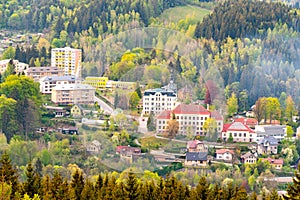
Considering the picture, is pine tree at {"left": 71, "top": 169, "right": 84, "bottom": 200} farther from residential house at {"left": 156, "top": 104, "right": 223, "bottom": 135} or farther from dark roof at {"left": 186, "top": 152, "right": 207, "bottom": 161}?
dark roof at {"left": 186, "top": 152, "right": 207, "bottom": 161}

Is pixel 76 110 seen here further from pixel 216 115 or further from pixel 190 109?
pixel 190 109

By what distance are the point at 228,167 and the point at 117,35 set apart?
50.0 feet

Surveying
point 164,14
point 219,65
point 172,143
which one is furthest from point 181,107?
point 164,14

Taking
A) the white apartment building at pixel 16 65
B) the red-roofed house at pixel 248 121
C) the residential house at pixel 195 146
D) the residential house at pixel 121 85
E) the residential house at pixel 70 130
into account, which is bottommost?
the residential house at pixel 195 146

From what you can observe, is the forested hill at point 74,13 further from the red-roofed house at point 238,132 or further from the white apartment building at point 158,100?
the white apartment building at point 158,100

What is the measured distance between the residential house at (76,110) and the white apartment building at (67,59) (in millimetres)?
5334

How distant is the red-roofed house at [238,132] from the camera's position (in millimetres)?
54469

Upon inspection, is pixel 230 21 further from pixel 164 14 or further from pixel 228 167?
pixel 228 167

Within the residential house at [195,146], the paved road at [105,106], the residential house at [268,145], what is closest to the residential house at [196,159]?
the residential house at [195,146]

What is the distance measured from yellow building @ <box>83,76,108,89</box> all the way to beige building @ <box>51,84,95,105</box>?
20 centimetres

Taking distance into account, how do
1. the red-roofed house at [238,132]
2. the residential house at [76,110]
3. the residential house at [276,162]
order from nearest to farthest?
1. the residential house at [276,162]
2. the red-roofed house at [238,132]
3. the residential house at [76,110]

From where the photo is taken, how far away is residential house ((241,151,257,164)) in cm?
5319

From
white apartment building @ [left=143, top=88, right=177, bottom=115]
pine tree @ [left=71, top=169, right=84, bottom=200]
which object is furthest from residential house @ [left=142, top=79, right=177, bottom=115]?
pine tree @ [left=71, top=169, right=84, bottom=200]

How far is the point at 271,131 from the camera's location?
56188 millimetres
